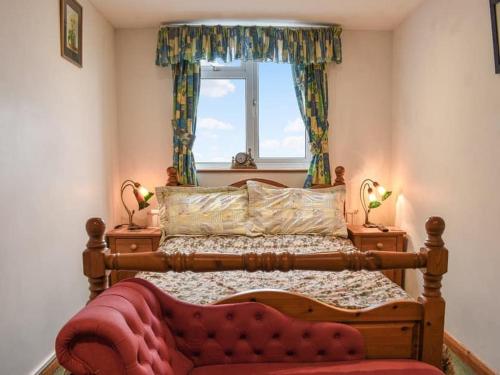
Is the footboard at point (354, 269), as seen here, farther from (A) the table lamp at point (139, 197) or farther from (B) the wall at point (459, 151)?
(A) the table lamp at point (139, 197)

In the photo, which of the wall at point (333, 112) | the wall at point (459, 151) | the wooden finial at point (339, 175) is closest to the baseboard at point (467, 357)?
the wall at point (459, 151)

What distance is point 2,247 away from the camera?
184cm

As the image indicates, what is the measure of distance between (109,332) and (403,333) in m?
1.16

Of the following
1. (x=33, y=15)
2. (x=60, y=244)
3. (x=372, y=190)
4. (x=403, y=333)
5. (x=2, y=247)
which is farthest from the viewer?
(x=372, y=190)

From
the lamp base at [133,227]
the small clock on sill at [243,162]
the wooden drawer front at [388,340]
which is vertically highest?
the small clock on sill at [243,162]

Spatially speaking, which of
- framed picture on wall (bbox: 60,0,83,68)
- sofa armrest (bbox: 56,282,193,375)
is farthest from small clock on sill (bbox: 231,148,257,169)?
sofa armrest (bbox: 56,282,193,375)

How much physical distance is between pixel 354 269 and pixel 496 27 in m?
1.58

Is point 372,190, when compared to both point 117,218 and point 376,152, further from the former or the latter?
point 117,218

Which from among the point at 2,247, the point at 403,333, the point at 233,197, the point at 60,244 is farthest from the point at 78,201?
the point at 403,333

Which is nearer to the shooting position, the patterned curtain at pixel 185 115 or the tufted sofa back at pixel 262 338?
the tufted sofa back at pixel 262 338

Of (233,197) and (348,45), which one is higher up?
(348,45)

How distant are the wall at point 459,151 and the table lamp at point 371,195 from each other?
0.20 m

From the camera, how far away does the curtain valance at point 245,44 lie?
10.8 feet

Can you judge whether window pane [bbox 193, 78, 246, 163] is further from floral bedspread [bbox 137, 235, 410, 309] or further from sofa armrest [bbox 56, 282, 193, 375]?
sofa armrest [bbox 56, 282, 193, 375]
